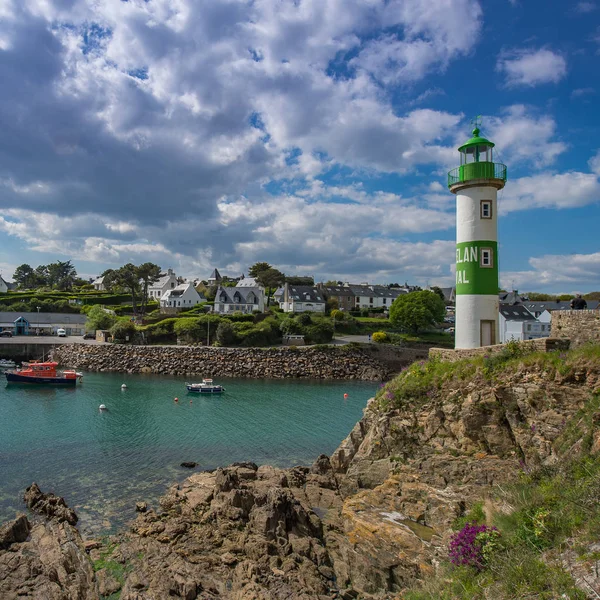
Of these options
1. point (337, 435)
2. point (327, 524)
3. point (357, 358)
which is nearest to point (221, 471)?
point (327, 524)

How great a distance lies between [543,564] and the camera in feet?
25.2

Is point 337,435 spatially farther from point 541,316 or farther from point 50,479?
point 541,316

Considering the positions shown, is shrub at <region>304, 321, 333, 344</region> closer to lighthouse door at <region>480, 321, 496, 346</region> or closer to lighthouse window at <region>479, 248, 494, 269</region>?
lighthouse door at <region>480, 321, 496, 346</region>

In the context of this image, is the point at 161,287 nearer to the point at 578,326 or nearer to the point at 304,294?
the point at 304,294

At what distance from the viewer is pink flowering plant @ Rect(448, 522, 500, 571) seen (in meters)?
9.16

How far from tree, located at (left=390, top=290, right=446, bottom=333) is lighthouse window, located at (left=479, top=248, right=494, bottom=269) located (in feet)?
176

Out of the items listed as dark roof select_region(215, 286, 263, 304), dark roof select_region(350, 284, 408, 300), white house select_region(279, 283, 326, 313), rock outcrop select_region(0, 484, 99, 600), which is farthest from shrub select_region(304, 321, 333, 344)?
rock outcrop select_region(0, 484, 99, 600)

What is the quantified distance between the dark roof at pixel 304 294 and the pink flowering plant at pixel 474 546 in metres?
83.6

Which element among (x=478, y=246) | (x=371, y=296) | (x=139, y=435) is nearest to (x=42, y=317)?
(x=139, y=435)

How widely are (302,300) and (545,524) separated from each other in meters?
84.8

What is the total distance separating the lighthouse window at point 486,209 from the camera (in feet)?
70.3

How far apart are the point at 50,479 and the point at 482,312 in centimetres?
2146

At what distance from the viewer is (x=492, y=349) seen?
57.2 ft

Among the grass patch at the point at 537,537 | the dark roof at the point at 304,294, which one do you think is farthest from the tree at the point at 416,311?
the grass patch at the point at 537,537
